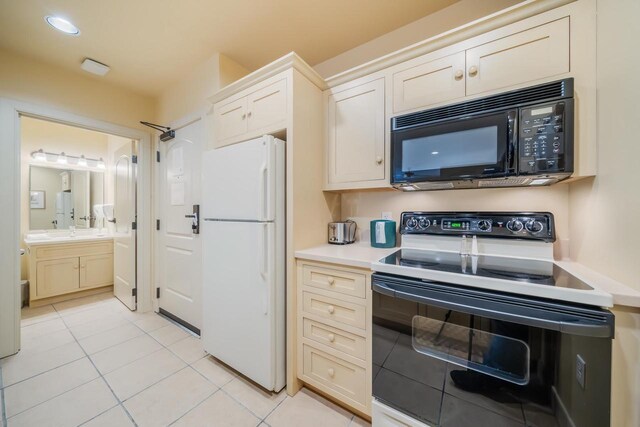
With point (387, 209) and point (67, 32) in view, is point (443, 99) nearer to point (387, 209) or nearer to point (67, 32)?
point (387, 209)

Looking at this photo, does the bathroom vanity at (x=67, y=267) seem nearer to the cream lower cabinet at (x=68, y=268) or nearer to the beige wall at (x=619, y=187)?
the cream lower cabinet at (x=68, y=268)

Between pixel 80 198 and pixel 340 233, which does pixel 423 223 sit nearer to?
pixel 340 233

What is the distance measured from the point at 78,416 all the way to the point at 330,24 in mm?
3078

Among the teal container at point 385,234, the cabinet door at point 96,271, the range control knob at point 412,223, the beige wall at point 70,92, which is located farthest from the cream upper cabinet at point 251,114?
the cabinet door at point 96,271

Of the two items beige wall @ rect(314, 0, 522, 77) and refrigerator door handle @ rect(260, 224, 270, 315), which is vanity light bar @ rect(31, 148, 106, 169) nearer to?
beige wall @ rect(314, 0, 522, 77)

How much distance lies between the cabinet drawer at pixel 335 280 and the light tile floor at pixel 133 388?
0.76 metres

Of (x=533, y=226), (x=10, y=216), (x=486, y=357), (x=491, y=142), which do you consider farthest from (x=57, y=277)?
(x=533, y=226)

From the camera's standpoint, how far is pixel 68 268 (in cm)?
311

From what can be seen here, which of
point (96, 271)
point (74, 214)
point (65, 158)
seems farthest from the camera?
point (74, 214)

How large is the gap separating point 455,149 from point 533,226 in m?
0.60

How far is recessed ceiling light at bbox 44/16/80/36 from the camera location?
174 centimetres

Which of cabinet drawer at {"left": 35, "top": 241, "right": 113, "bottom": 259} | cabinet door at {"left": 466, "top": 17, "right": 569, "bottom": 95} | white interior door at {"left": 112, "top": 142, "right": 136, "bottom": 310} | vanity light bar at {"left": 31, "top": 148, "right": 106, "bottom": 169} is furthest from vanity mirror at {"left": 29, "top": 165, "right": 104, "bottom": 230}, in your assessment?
cabinet door at {"left": 466, "top": 17, "right": 569, "bottom": 95}

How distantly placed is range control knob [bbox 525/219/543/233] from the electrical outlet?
714mm

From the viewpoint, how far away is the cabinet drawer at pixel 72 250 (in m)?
2.93
